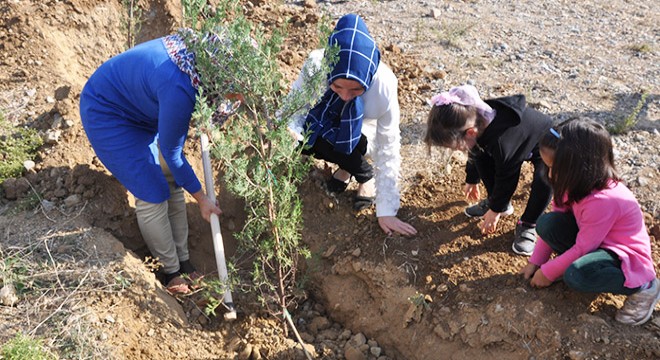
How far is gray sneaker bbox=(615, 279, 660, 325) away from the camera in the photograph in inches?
106

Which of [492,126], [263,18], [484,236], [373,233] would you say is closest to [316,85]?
[492,126]

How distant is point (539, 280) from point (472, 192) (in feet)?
2.60

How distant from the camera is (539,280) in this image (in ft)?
9.45

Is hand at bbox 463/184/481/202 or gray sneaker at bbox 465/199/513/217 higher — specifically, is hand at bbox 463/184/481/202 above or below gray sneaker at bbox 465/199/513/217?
above

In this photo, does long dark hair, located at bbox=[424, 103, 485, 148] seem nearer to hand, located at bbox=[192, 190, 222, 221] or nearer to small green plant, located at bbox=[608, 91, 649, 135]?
hand, located at bbox=[192, 190, 222, 221]

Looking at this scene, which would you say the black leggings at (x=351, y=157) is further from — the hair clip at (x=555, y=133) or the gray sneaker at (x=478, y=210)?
the hair clip at (x=555, y=133)

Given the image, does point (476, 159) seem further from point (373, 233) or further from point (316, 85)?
point (316, 85)

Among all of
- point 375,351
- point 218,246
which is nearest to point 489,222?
point 375,351

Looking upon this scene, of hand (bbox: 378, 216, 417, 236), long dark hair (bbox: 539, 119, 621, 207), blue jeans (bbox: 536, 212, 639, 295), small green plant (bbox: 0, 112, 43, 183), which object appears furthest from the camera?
A: small green plant (bbox: 0, 112, 43, 183)

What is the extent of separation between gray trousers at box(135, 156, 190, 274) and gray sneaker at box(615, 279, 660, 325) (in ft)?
8.32

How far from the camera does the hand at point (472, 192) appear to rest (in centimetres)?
348

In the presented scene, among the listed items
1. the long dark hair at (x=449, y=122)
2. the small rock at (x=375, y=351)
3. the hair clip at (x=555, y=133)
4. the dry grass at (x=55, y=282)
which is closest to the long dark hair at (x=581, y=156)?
the hair clip at (x=555, y=133)

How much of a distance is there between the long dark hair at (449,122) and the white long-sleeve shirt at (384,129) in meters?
0.38

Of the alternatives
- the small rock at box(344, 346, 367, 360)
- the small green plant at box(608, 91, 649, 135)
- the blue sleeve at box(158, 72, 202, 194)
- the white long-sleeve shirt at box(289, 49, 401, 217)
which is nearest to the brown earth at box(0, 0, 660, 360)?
the small rock at box(344, 346, 367, 360)
